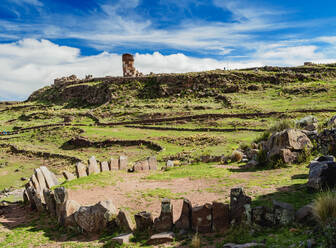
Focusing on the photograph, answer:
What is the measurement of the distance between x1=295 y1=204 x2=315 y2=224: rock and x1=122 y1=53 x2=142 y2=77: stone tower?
3702 inches

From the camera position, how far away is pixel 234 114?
2000 inches

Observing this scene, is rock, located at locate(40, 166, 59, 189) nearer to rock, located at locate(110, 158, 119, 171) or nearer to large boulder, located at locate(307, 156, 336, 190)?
rock, located at locate(110, 158, 119, 171)

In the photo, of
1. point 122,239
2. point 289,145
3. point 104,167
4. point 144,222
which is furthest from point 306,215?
point 104,167

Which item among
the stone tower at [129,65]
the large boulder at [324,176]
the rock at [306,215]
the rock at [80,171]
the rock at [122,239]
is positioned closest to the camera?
the rock at [306,215]

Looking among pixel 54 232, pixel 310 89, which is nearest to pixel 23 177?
pixel 54 232

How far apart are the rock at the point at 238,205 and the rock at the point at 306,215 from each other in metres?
1.43

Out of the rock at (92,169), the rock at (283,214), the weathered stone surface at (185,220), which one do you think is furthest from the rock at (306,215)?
the rock at (92,169)

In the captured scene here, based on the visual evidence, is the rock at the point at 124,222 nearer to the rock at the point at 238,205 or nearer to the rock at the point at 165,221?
the rock at the point at 165,221


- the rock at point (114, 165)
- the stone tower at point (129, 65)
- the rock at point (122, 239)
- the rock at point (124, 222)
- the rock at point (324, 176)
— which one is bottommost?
the rock at point (122, 239)

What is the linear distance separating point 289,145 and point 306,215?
8.87 meters

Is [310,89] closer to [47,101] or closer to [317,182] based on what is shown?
[317,182]

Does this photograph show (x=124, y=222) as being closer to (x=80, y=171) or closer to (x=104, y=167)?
(x=80, y=171)

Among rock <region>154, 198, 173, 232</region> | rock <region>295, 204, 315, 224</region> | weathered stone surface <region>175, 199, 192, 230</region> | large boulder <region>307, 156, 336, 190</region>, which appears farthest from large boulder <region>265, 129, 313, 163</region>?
rock <region>154, 198, 173, 232</region>

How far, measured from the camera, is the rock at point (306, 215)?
26.2ft
